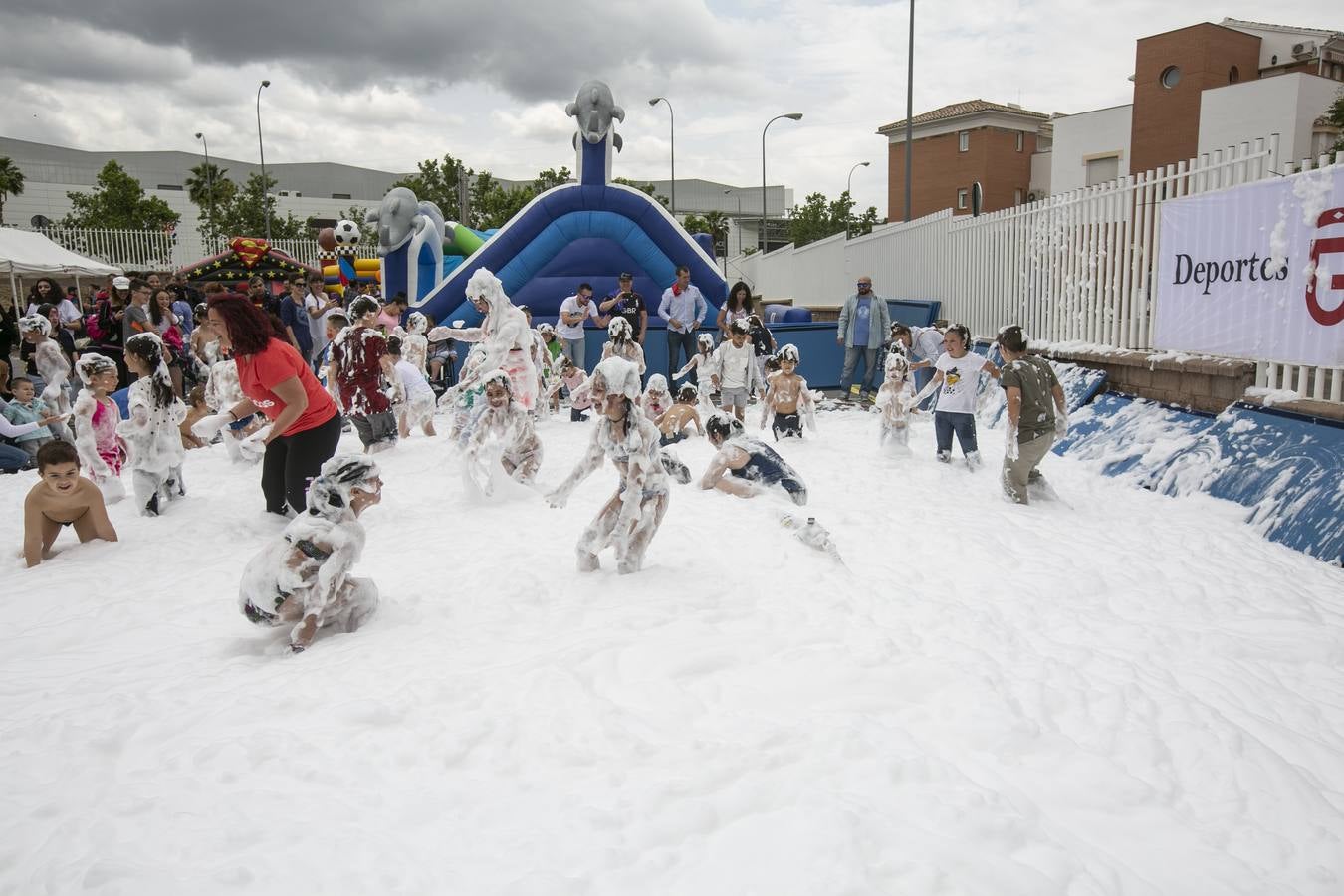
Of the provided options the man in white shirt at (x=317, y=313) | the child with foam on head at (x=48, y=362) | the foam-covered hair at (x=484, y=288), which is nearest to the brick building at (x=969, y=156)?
the man in white shirt at (x=317, y=313)

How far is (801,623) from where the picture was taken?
13.3 ft

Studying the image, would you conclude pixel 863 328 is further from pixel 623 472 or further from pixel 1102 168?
pixel 1102 168

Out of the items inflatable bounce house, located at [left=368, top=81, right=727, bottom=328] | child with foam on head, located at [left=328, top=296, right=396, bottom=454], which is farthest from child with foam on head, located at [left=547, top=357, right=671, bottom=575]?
inflatable bounce house, located at [left=368, top=81, right=727, bottom=328]

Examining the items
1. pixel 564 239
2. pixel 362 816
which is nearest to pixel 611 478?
pixel 362 816

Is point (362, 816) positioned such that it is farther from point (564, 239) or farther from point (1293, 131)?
point (1293, 131)

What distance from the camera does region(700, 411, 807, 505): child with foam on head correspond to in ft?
22.0

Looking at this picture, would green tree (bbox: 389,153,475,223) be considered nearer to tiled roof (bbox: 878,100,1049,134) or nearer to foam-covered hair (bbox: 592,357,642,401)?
tiled roof (bbox: 878,100,1049,134)

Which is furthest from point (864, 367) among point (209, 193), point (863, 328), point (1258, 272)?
point (209, 193)

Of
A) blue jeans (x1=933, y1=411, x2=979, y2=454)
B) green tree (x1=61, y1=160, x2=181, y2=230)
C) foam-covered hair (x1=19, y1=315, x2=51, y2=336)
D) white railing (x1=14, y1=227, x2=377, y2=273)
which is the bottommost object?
blue jeans (x1=933, y1=411, x2=979, y2=454)

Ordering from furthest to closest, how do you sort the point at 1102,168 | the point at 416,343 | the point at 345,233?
the point at 1102,168 → the point at 345,233 → the point at 416,343

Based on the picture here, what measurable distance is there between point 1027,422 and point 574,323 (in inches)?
273

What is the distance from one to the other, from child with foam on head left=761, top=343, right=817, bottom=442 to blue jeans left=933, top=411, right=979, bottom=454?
4.75 feet

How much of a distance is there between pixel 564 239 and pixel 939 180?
31.4 meters

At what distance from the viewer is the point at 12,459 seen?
8195 mm
